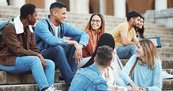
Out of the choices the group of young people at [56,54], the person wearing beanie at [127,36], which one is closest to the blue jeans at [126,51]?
the person wearing beanie at [127,36]

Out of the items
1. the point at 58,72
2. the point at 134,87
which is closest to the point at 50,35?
the point at 58,72

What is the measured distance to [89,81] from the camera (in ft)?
9.86

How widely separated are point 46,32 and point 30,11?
0.50 metres

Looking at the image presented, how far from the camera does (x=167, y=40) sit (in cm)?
1148

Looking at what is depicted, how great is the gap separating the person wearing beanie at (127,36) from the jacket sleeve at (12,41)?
244 cm

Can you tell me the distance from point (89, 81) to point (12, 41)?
193 cm

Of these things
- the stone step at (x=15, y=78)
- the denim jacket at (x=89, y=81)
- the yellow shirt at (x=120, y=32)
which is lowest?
the stone step at (x=15, y=78)

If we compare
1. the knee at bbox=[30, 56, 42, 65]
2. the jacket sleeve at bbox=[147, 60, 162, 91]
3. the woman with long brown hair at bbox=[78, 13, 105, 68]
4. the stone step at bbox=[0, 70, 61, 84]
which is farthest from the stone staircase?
the jacket sleeve at bbox=[147, 60, 162, 91]

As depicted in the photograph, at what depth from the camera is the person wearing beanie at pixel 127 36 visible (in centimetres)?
642

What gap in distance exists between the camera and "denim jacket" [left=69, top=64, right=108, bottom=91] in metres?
2.98

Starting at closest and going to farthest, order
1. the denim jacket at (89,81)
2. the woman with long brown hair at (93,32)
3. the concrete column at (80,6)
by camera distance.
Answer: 1. the denim jacket at (89,81)
2. the woman with long brown hair at (93,32)
3. the concrete column at (80,6)

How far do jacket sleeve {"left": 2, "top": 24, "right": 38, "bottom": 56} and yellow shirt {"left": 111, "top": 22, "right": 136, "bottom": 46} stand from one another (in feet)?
8.09

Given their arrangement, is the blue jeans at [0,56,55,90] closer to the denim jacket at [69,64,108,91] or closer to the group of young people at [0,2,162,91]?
the group of young people at [0,2,162,91]

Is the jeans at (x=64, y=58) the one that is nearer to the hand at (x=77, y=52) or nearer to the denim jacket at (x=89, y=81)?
the hand at (x=77, y=52)
